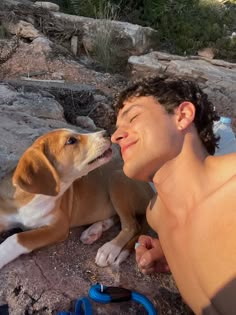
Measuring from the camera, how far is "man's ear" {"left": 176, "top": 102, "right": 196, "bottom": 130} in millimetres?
2833

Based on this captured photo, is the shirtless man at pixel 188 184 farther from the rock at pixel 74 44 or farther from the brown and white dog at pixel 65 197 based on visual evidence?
the rock at pixel 74 44

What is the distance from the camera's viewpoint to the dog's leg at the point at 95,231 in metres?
3.58

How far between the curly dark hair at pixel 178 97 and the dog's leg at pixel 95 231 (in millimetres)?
868

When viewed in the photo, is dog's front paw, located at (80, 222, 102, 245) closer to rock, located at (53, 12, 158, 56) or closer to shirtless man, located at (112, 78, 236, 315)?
shirtless man, located at (112, 78, 236, 315)

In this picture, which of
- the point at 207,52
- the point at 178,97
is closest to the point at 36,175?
the point at 178,97

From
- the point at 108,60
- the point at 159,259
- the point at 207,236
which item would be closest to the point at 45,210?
the point at 159,259

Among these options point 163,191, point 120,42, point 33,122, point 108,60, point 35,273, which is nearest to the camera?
point 163,191

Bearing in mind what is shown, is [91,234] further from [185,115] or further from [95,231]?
[185,115]

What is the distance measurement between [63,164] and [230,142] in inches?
48.8

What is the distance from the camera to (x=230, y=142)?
3.93 m

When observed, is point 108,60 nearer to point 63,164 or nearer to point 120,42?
point 120,42

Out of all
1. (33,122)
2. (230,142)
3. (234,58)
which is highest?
(230,142)

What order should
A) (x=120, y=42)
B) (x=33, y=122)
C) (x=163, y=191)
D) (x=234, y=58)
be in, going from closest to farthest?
(x=163, y=191), (x=33, y=122), (x=120, y=42), (x=234, y=58)

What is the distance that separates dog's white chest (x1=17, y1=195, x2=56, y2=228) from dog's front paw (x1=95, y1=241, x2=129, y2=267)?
39cm
